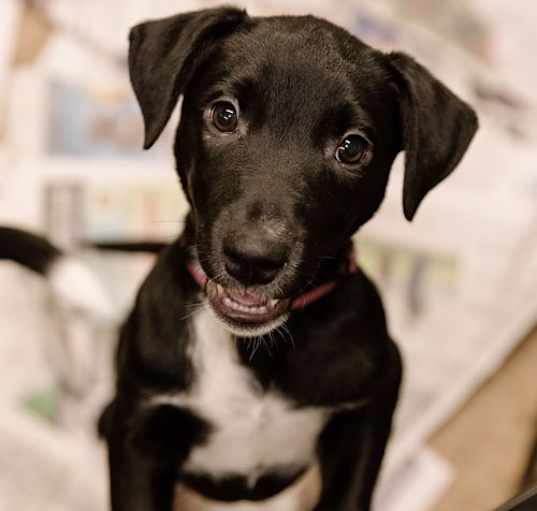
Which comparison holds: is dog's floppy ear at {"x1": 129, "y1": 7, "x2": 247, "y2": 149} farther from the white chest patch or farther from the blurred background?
the blurred background

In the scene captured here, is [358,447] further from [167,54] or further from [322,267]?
[167,54]

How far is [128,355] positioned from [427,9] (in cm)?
168

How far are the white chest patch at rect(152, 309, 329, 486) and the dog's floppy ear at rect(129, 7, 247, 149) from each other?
0.31 meters

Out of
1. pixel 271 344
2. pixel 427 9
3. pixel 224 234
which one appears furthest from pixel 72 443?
pixel 427 9

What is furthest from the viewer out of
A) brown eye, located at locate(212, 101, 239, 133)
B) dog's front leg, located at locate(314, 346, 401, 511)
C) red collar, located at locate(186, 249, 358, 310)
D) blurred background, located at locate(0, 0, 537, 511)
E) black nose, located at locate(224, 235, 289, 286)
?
blurred background, located at locate(0, 0, 537, 511)

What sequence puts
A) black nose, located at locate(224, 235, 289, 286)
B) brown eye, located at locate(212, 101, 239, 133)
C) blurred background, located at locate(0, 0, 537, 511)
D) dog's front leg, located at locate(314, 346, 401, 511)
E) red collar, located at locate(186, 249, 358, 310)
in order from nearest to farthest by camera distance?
black nose, located at locate(224, 235, 289, 286) → brown eye, located at locate(212, 101, 239, 133) → red collar, located at locate(186, 249, 358, 310) → dog's front leg, located at locate(314, 346, 401, 511) → blurred background, located at locate(0, 0, 537, 511)

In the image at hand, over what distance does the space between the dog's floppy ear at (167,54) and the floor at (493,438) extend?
1.10 metres

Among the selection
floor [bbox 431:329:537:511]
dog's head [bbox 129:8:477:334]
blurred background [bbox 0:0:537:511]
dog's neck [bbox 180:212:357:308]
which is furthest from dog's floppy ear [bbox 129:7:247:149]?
floor [bbox 431:329:537:511]

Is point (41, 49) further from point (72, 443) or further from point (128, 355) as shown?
point (128, 355)

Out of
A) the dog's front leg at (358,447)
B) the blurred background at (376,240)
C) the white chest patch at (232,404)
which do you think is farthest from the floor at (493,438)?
the white chest patch at (232,404)

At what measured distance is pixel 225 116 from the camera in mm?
1099

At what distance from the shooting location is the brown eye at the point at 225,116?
1.09 m

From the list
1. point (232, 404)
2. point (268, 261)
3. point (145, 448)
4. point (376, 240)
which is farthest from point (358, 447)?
point (376, 240)

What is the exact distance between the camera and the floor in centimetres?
182
